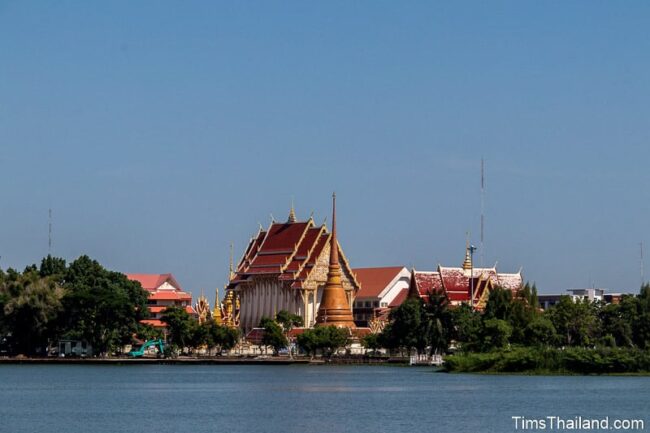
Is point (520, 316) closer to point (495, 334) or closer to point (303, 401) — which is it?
point (495, 334)

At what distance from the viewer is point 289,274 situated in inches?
5221

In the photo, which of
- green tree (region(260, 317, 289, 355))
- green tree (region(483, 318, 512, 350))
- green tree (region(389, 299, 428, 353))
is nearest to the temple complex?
green tree (region(260, 317, 289, 355))

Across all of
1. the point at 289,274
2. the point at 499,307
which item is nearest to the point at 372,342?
the point at 499,307

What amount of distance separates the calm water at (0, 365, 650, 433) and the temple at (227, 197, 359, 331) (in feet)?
139

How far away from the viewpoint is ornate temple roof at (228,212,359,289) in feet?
433

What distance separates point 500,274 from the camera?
119 metres

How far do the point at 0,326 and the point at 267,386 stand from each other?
3568cm

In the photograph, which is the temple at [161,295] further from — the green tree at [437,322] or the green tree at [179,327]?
the green tree at [437,322]

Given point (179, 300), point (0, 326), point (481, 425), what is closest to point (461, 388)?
point (481, 425)

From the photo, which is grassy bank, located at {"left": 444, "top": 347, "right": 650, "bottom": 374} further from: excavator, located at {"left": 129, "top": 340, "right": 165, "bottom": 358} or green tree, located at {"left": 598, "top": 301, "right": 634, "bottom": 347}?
excavator, located at {"left": 129, "top": 340, "right": 165, "bottom": 358}

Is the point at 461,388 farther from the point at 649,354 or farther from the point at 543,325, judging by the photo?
the point at 543,325

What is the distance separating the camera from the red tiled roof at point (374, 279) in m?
146

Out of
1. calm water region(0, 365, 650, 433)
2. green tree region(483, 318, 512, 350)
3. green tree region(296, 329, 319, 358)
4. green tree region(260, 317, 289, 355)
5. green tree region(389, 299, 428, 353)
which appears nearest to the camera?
calm water region(0, 365, 650, 433)

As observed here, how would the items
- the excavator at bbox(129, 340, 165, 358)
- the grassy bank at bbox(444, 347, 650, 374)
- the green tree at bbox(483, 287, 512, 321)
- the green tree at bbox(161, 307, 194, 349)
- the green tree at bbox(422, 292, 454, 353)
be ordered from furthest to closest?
the excavator at bbox(129, 340, 165, 358)
the green tree at bbox(161, 307, 194, 349)
the green tree at bbox(422, 292, 454, 353)
the green tree at bbox(483, 287, 512, 321)
the grassy bank at bbox(444, 347, 650, 374)
